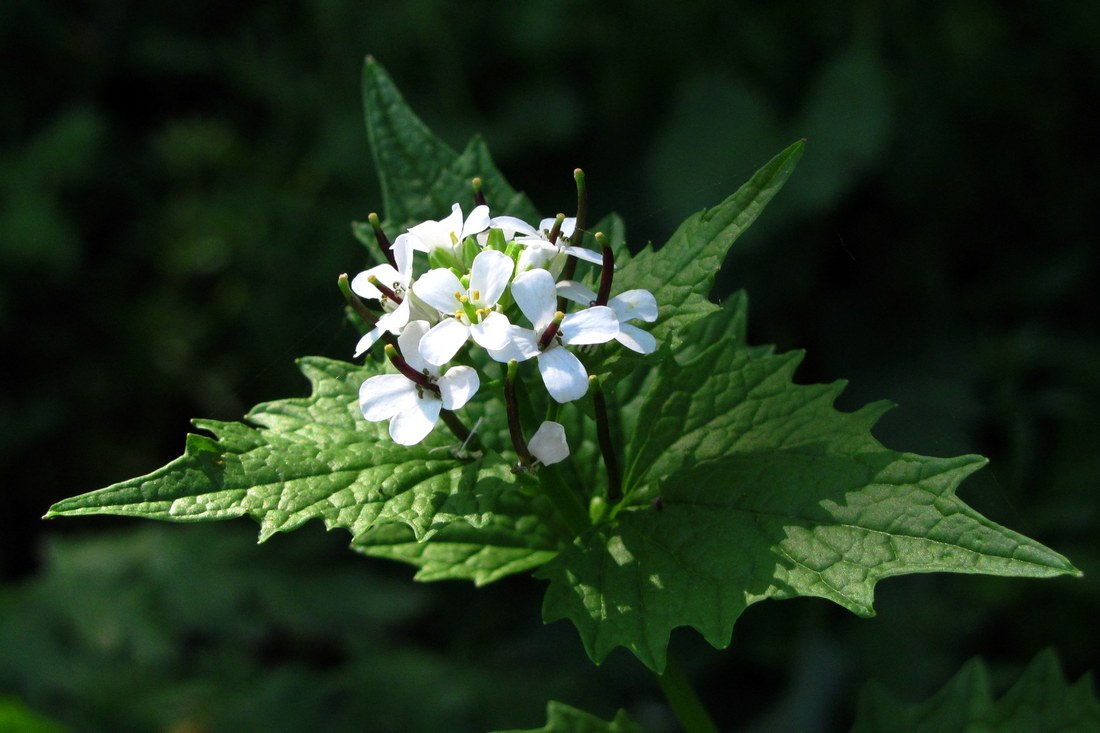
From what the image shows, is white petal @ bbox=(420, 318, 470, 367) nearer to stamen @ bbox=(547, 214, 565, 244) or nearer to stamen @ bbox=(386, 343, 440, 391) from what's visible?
stamen @ bbox=(386, 343, 440, 391)

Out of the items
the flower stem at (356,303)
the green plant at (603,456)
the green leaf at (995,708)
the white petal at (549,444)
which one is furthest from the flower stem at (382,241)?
the green leaf at (995,708)

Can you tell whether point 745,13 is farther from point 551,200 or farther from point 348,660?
point 348,660

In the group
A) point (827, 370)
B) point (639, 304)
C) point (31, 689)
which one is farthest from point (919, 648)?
point (31, 689)

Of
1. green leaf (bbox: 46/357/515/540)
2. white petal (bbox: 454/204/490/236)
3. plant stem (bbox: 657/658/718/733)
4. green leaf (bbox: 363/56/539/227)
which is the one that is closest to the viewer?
green leaf (bbox: 46/357/515/540)

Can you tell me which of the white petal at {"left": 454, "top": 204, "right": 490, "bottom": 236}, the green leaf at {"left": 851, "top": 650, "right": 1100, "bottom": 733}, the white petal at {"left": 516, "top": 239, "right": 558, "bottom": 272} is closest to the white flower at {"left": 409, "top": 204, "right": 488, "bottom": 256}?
the white petal at {"left": 454, "top": 204, "right": 490, "bottom": 236}

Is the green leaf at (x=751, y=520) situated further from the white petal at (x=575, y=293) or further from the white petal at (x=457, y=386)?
the white petal at (x=457, y=386)

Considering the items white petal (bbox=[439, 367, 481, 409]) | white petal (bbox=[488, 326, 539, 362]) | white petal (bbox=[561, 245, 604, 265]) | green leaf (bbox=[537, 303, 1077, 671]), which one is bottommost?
green leaf (bbox=[537, 303, 1077, 671])
